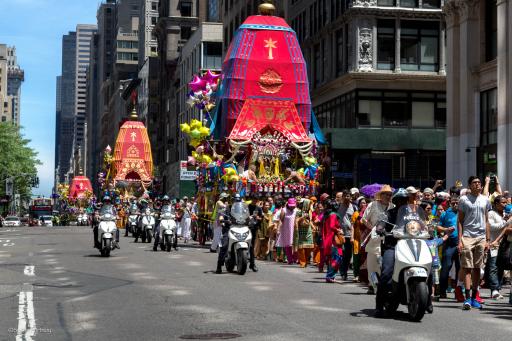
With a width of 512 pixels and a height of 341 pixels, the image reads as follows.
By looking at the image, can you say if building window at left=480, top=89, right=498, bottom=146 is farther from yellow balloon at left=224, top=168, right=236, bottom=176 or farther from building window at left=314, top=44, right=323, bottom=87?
building window at left=314, top=44, right=323, bottom=87

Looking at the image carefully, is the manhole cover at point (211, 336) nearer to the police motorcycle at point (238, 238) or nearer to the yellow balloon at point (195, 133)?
the police motorcycle at point (238, 238)

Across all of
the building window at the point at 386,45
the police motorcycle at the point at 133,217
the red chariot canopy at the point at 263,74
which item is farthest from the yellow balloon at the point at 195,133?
the building window at the point at 386,45

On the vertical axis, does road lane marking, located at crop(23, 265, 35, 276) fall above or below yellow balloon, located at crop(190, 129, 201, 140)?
below

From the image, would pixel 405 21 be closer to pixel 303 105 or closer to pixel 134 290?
pixel 303 105

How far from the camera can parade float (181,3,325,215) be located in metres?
34.7

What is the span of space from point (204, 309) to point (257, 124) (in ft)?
75.1

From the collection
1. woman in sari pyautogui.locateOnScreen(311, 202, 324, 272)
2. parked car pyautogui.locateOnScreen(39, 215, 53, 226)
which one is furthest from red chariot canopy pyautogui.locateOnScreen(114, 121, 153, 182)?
woman in sari pyautogui.locateOnScreen(311, 202, 324, 272)

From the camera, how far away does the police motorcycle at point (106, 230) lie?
26.4m

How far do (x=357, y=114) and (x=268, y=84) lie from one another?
1346cm

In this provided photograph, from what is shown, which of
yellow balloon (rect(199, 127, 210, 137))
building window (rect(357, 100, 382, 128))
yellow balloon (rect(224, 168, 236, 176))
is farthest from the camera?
building window (rect(357, 100, 382, 128))

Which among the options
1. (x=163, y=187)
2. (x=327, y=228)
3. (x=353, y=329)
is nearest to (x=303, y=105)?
(x=327, y=228)

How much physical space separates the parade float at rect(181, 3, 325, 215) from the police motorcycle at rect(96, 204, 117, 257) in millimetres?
7218

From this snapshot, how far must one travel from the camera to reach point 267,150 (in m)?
35.1

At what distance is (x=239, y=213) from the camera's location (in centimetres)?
2038
